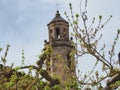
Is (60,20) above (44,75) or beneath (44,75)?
above

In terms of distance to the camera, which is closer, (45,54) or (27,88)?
(27,88)

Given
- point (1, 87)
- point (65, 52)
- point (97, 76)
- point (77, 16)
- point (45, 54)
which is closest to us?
point (1, 87)

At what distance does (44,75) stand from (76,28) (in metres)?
1.15

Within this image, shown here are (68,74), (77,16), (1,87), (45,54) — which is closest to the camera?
(1,87)

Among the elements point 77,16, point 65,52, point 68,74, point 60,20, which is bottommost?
point 68,74

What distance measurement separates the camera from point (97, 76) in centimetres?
1040

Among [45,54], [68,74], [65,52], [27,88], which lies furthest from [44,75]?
[65,52]

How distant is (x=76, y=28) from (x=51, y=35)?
41.0 metres

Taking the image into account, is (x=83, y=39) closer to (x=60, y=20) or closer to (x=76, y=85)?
(x=76, y=85)

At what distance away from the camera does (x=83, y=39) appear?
927 cm

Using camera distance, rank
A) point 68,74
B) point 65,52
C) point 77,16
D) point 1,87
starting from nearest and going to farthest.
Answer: point 1,87
point 77,16
point 68,74
point 65,52

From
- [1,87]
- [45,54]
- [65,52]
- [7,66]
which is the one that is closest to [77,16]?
[45,54]

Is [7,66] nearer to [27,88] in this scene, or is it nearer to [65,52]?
[27,88]

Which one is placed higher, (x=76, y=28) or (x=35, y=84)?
(x=76, y=28)
